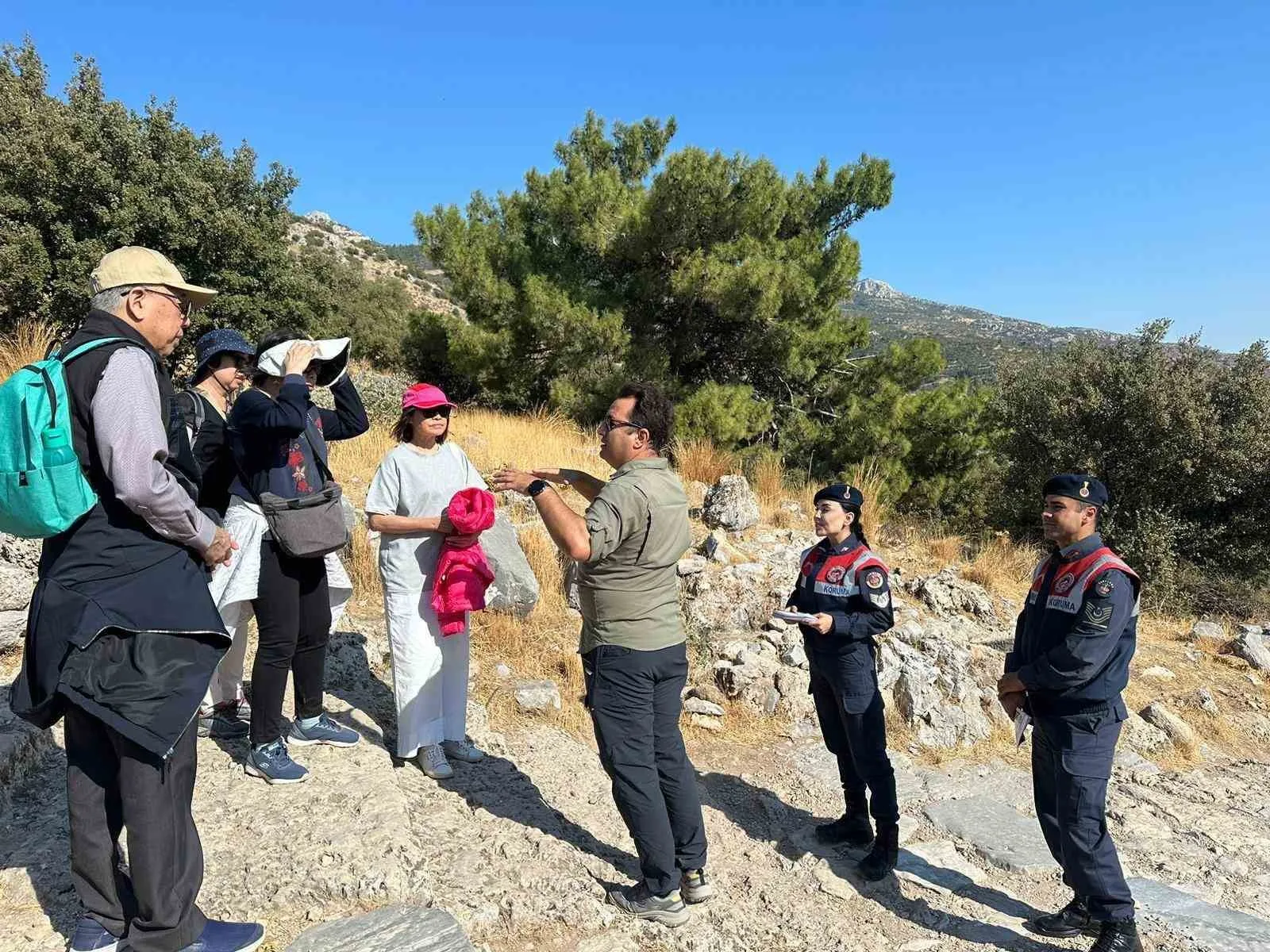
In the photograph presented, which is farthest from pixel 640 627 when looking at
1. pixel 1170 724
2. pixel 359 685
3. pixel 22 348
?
pixel 22 348

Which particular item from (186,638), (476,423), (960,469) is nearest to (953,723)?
(186,638)

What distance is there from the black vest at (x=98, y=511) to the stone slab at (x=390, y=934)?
49.5 inches

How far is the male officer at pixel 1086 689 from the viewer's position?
246cm

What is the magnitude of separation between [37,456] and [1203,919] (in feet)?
13.6

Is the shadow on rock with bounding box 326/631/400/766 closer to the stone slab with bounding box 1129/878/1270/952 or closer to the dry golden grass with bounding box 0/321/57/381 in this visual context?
the stone slab with bounding box 1129/878/1270/952

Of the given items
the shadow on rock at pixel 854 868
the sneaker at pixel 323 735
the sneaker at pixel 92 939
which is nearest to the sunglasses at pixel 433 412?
the sneaker at pixel 323 735

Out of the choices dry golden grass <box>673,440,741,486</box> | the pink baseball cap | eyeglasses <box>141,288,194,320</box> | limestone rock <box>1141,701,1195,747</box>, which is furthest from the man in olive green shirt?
dry golden grass <box>673,440,741,486</box>

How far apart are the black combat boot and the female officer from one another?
74cm

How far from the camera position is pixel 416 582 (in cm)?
316

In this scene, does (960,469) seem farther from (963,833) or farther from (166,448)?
(166,448)

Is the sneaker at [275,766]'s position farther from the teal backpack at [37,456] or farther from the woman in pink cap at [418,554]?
the teal backpack at [37,456]

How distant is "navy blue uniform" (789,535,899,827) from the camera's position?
2.91 metres

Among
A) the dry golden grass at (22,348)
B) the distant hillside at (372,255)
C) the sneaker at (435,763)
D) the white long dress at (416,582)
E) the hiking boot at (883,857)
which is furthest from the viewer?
the distant hillside at (372,255)

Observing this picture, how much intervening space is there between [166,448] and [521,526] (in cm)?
449
